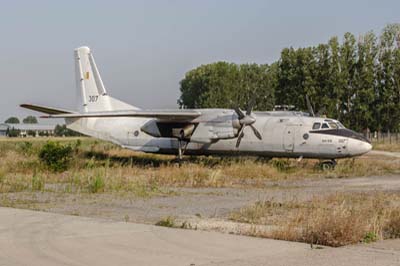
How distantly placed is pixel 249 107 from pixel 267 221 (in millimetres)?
18119

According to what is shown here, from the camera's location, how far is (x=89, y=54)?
37.4 meters

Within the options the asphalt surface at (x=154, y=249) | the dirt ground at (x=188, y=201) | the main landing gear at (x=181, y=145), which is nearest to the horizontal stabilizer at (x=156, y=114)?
the main landing gear at (x=181, y=145)

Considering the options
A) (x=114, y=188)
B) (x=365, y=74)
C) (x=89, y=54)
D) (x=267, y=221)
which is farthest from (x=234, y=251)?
(x=365, y=74)

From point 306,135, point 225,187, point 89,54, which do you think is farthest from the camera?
point 89,54

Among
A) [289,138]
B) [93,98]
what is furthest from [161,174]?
[93,98]

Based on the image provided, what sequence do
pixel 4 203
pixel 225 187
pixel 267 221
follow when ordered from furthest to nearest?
pixel 225 187, pixel 4 203, pixel 267 221

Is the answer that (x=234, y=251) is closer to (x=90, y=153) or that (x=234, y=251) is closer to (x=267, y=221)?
(x=267, y=221)

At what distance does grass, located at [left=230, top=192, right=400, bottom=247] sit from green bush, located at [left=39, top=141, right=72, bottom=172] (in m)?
15.1

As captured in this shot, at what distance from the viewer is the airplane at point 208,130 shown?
2883 centimetres

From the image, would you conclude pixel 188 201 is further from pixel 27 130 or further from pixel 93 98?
pixel 27 130

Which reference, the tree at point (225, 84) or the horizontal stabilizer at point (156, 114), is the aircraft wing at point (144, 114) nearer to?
the horizontal stabilizer at point (156, 114)

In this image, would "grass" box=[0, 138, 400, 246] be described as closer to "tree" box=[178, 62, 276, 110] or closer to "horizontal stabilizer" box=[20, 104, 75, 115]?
"horizontal stabilizer" box=[20, 104, 75, 115]

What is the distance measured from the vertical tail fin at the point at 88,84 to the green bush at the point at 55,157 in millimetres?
7466

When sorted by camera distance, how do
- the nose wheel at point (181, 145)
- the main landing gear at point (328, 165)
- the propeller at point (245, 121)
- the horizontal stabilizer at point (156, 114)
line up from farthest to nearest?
the nose wheel at point (181, 145), the horizontal stabilizer at point (156, 114), the propeller at point (245, 121), the main landing gear at point (328, 165)
